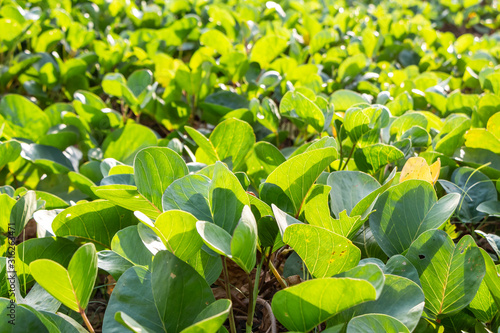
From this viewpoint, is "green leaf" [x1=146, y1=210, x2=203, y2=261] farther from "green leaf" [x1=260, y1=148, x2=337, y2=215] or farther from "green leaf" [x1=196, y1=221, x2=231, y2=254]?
→ "green leaf" [x1=260, y1=148, x2=337, y2=215]

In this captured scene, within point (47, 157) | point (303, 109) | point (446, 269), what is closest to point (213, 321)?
point (446, 269)

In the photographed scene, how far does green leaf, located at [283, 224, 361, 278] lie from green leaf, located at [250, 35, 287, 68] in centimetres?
144

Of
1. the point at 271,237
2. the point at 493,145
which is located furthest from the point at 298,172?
the point at 493,145

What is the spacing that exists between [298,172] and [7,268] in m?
0.59

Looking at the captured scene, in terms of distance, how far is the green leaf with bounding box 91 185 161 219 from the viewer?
88 centimetres

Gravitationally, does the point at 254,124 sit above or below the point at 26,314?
below

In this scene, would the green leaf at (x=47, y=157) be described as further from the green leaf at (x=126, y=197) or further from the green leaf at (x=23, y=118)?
Answer: the green leaf at (x=126, y=197)

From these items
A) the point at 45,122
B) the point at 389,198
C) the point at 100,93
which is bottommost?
the point at 100,93

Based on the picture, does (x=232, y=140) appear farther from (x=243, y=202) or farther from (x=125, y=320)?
(x=125, y=320)

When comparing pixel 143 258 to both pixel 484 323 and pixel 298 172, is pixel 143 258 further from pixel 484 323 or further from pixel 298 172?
pixel 484 323

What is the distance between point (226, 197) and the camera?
86 cm

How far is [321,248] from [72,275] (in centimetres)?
40

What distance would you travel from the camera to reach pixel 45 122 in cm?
160

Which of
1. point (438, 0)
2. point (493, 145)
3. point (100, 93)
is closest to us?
point (493, 145)
